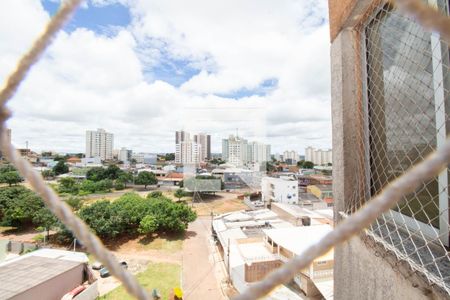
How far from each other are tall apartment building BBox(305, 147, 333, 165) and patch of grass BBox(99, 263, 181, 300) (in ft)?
167

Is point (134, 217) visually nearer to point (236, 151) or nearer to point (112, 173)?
point (112, 173)

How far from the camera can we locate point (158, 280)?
8.96 meters

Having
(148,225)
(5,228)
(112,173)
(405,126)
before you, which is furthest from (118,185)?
(405,126)

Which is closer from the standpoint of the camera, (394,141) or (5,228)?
(394,141)

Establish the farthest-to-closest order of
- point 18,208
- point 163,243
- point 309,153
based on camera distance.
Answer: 1. point 309,153
2. point 18,208
3. point 163,243

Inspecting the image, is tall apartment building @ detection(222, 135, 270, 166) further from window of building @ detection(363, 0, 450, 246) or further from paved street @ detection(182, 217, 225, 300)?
window of building @ detection(363, 0, 450, 246)

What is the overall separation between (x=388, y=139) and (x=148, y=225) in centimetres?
1248

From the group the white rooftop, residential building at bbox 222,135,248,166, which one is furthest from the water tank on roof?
residential building at bbox 222,135,248,166

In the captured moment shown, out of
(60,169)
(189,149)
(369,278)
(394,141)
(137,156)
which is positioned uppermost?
(189,149)

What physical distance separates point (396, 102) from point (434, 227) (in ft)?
2.23

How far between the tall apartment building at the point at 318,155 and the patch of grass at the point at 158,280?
50.8m

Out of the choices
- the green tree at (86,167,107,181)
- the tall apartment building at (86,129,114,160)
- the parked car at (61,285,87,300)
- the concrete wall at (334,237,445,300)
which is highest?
the tall apartment building at (86,129,114,160)

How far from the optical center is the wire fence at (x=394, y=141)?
0.40 metres

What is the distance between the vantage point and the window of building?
1.20m
